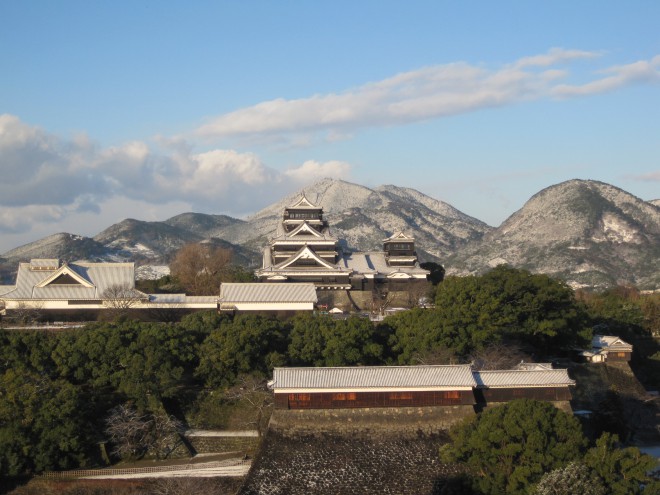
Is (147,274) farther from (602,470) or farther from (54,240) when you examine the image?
(602,470)

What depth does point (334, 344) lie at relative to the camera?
1120 inches

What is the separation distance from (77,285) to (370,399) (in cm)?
1651

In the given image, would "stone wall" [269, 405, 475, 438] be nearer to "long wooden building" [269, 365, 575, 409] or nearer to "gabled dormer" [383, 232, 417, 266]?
"long wooden building" [269, 365, 575, 409]

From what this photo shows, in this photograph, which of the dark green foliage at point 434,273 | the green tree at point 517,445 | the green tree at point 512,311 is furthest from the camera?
the dark green foliage at point 434,273

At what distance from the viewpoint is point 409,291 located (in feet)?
143

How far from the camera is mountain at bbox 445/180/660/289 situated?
81250 mm

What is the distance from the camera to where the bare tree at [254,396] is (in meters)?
26.3

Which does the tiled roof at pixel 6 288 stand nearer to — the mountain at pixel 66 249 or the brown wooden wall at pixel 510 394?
the brown wooden wall at pixel 510 394

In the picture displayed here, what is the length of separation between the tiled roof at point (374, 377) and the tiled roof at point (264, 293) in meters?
11.4

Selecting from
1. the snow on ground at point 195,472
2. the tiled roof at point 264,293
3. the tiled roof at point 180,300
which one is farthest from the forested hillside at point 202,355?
the tiled roof at point 180,300

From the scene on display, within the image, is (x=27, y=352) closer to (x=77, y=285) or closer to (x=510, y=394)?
(x=77, y=285)

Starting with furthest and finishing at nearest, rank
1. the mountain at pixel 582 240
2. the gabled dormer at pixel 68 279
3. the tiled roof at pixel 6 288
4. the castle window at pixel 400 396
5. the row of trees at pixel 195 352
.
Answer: the mountain at pixel 582 240, the tiled roof at pixel 6 288, the gabled dormer at pixel 68 279, the castle window at pixel 400 396, the row of trees at pixel 195 352

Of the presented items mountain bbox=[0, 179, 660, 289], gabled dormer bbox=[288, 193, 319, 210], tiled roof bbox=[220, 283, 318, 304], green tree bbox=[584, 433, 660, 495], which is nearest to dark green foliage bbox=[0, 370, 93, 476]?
tiled roof bbox=[220, 283, 318, 304]

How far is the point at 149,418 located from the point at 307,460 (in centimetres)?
540
